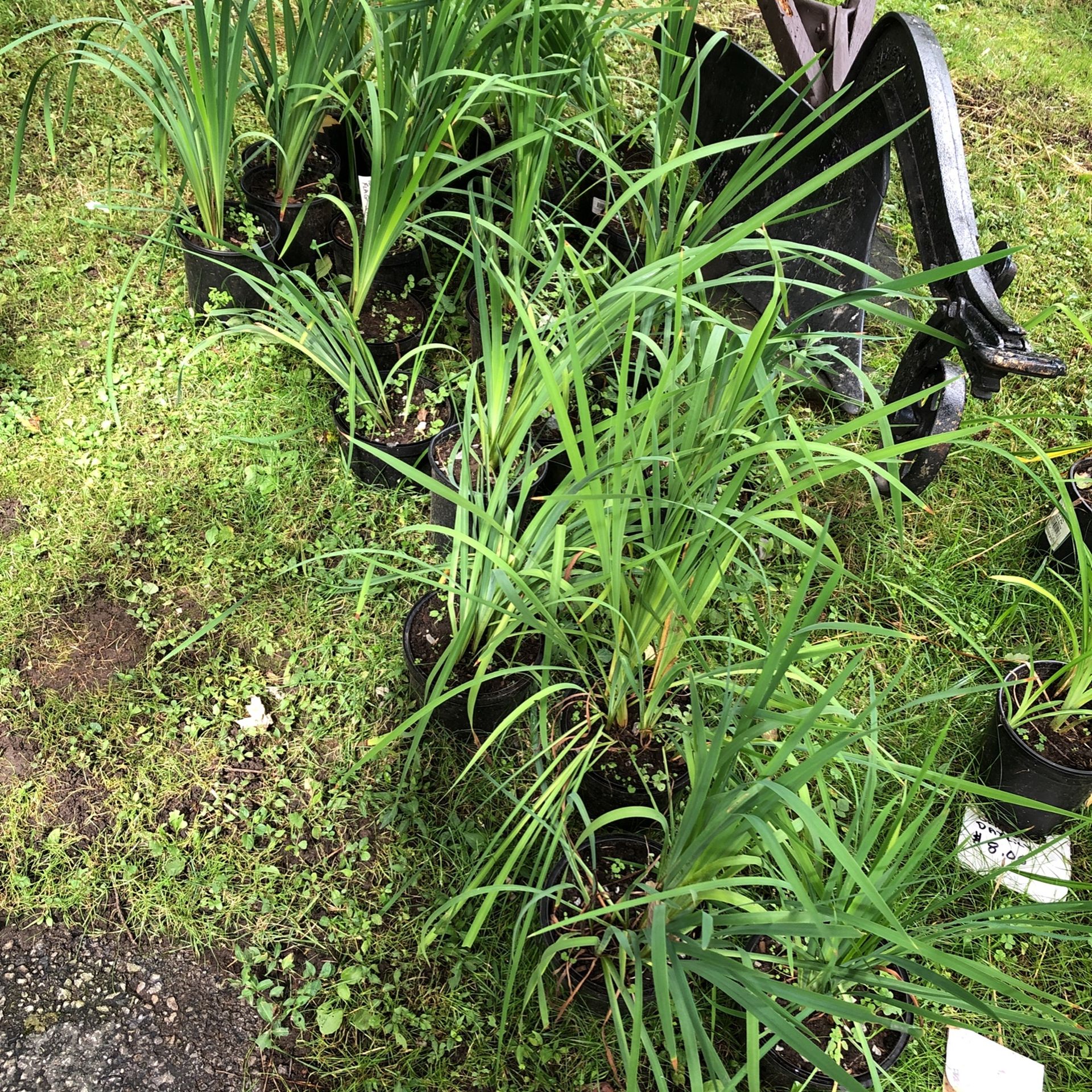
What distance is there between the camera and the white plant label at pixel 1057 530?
6.23 feet

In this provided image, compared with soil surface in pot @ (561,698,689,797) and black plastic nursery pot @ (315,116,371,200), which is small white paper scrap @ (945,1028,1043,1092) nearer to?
soil surface in pot @ (561,698,689,797)

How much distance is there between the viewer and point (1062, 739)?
158 cm

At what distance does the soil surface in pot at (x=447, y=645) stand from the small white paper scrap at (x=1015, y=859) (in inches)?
30.2

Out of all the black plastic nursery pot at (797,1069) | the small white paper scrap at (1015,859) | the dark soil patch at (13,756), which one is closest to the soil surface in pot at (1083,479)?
the small white paper scrap at (1015,859)

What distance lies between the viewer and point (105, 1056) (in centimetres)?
129

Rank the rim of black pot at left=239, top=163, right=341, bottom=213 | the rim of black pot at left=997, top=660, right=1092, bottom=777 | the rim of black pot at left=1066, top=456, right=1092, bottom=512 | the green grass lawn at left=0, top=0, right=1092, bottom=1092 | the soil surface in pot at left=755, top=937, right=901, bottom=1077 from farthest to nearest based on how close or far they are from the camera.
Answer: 1. the rim of black pot at left=239, top=163, right=341, bottom=213
2. the rim of black pot at left=1066, top=456, right=1092, bottom=512
3. the rim of black pot at left=997, top=660, right=1092, bottom=777
4. the green grass lawn at left=0, top=0, right=1092, bottom=1092
5. the soil surface in pot at left=755, top=937, right=901, bottom=1077

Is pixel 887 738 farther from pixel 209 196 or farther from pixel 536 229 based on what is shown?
pixel 209 196

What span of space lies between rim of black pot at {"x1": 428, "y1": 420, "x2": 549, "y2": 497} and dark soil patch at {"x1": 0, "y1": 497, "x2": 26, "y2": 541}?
80 cm

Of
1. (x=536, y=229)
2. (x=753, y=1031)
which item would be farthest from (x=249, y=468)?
(x=753, y=1031)

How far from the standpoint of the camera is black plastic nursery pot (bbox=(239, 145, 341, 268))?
2111 mm

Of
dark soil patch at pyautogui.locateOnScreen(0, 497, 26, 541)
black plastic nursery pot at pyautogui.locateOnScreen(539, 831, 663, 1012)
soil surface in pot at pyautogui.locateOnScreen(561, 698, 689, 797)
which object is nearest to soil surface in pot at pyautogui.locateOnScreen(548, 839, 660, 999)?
black plastic nursery pot at pyautogui.locateOnScreen(539, 831, 663, 1012)

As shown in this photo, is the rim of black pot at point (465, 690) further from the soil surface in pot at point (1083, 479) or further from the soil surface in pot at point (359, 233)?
A: the soil surface in pot at point (1083, 479)

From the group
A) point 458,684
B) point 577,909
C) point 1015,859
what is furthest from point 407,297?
point 1015,859

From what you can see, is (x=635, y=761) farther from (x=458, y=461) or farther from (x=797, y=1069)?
(x=458, y=461)
